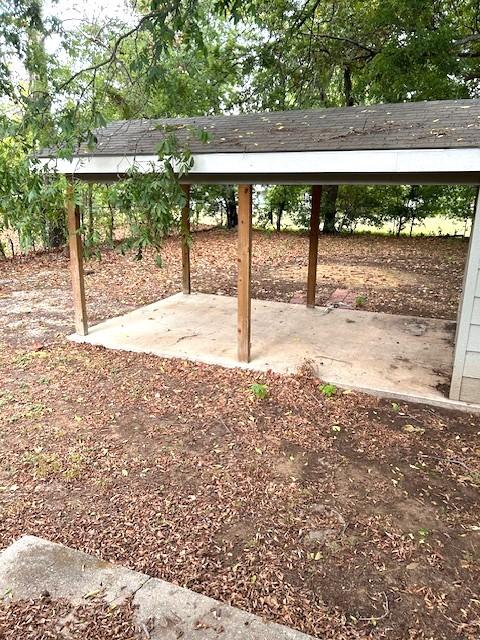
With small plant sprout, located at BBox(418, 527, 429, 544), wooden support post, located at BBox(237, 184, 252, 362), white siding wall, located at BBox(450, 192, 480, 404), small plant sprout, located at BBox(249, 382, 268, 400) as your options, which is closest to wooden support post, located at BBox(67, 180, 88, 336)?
wooden support post, located at BBox(237, 184, 252, 362)

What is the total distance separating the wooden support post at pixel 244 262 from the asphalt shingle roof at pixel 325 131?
→ 0.50 meters

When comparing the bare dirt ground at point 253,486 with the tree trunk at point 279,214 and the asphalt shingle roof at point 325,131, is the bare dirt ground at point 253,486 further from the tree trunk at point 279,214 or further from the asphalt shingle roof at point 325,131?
the tree trunk at point 279,214

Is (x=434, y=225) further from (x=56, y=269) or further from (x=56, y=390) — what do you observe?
(x=56, y=390)

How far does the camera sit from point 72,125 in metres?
3.40

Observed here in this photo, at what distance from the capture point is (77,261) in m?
5.03

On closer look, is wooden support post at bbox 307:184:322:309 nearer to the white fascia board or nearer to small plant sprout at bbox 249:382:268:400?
the white fascia board

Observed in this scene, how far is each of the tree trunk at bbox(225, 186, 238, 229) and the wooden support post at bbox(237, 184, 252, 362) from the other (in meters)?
11.0

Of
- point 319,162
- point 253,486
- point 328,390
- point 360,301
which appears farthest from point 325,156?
point 360,301

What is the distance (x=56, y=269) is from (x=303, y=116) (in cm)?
665

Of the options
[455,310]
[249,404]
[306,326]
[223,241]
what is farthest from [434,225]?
[249,404]

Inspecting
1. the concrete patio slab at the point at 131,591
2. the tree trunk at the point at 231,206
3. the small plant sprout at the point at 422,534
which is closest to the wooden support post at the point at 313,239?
the small plant sprout at the point at 422,534

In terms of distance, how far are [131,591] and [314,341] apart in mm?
3601

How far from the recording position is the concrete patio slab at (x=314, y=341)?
4246 millimetres

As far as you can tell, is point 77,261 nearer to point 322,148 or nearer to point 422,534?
point 322,148
